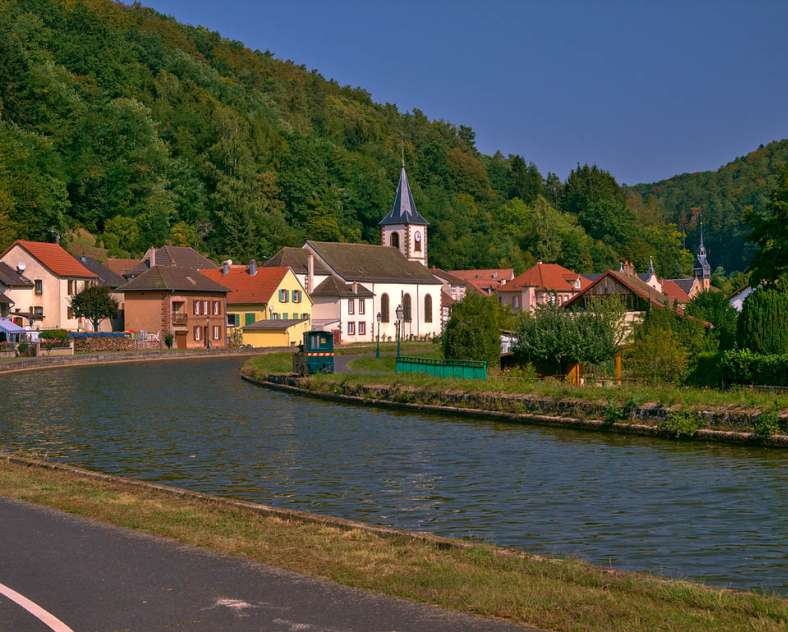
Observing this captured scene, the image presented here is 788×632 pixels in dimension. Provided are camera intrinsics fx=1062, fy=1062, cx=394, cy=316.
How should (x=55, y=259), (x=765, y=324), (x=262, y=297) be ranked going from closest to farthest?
(x=765, y=324) < (x=55, y=259) < (x=262, y=297)

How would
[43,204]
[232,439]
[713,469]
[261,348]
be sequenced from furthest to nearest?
[43,204] → [261,348] → [232,439] → [713,469]

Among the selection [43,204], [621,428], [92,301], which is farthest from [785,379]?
[43,204]

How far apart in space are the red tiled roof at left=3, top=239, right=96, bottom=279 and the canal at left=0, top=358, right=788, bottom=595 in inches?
2156

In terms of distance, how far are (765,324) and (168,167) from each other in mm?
109949

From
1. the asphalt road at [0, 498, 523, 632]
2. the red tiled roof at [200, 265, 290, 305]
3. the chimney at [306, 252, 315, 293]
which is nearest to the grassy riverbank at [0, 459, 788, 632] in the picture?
the asphalt road at [0, 498, 523, 632]

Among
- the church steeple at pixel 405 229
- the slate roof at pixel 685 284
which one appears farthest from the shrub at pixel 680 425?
the slate roof at pixel 685 284

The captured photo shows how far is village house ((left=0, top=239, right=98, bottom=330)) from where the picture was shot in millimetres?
94375

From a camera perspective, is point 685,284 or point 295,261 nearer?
point 295,261

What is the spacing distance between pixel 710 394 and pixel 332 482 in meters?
15.5

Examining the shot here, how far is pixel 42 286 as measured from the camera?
95625 millimetres

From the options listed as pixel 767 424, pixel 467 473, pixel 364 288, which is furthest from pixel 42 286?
pixel 467 473

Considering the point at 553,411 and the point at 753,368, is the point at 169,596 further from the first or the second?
the point at 753,368

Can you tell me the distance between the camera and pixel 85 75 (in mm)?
155000

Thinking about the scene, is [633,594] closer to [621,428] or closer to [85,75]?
[621,428]
